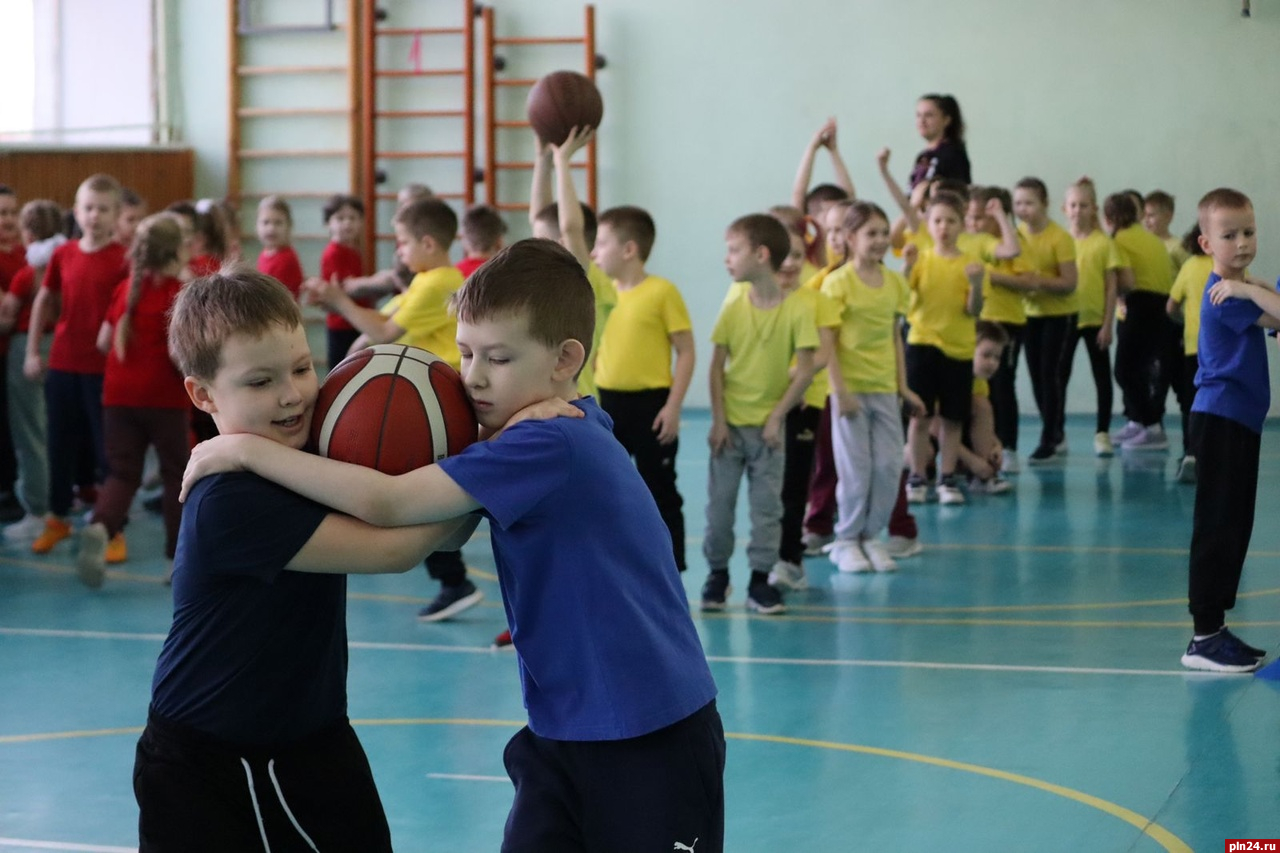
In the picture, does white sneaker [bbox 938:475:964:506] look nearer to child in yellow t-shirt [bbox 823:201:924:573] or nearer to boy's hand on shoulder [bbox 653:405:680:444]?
child in yellow t-shirt [bbox 823:201:924:573]

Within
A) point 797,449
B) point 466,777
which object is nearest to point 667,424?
point 797,449

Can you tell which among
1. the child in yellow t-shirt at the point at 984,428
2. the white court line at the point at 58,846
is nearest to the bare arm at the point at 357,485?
the white court line at the point at 58,846

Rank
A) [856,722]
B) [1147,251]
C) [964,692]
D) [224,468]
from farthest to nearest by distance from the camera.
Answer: [1147,251] → [964,692] → [856,722] → [224,468]

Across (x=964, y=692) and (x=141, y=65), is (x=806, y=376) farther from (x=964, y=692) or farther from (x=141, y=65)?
(x=141, y=65)

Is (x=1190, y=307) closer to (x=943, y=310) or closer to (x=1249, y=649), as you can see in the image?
(x=943, y=310)

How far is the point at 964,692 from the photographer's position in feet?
14.6

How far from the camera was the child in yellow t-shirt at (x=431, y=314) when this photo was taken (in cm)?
547

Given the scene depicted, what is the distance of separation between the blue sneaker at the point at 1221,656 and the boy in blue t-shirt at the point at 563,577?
118 inches

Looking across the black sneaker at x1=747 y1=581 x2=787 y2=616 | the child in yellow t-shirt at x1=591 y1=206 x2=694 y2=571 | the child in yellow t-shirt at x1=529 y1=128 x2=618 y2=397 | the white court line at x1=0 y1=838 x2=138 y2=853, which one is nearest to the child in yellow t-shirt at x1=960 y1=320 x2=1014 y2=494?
the black sneaker at x1=747 y1=581 x2=787 y2=616

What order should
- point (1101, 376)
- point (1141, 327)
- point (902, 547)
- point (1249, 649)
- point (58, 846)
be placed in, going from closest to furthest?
point (58, 846) < point (1249, 649) < point (902, 547) < point (1141, 327) < point (1101, 376)

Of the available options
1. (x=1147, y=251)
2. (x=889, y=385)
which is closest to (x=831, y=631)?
(x=889, y=385)

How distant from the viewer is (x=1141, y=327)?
9602mm

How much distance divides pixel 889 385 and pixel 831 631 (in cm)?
141

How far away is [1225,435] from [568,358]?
3.05 meters
